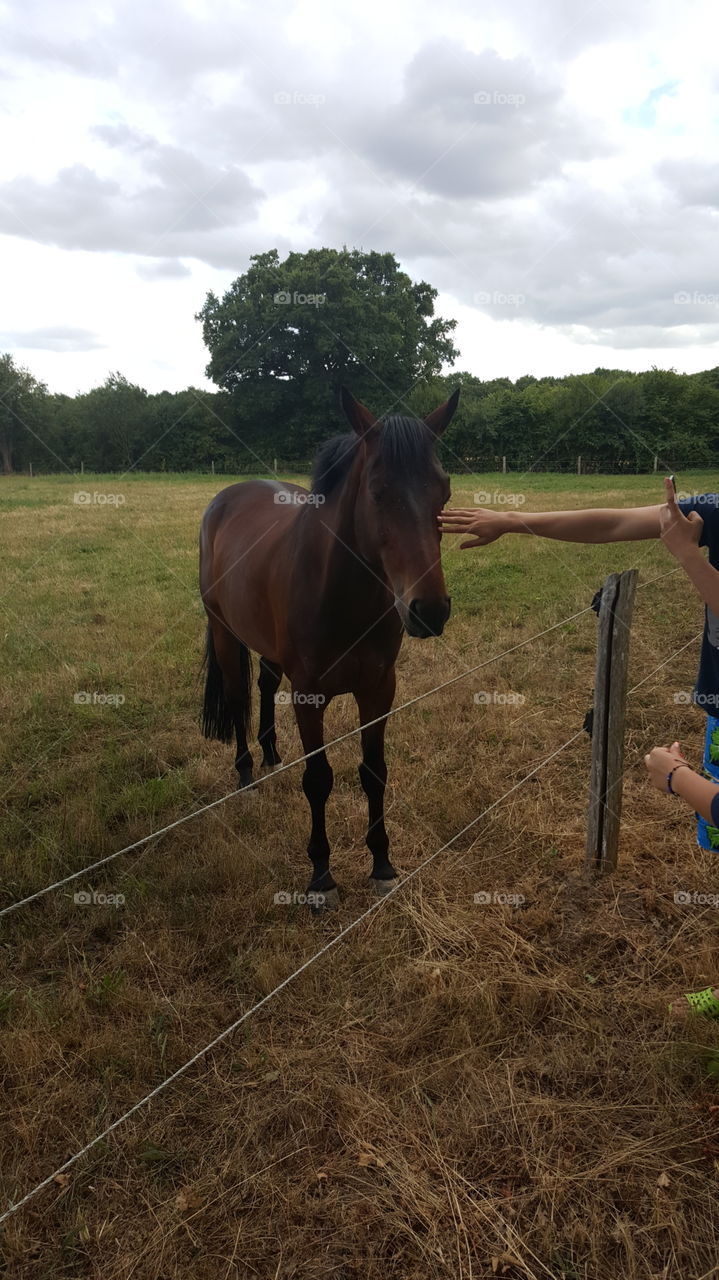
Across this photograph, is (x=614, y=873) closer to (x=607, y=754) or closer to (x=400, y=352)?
(x=607, y=754)

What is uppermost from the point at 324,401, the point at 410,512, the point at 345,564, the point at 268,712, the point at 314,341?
the point at 314,341

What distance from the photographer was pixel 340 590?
3303mm

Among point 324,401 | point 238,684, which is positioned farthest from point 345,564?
point 324,401

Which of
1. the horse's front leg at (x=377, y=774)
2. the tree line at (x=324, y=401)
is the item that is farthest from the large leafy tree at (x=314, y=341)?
the horse's front leg at (x=377, y=774)

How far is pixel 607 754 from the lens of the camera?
3.47m

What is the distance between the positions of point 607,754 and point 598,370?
7126 cm

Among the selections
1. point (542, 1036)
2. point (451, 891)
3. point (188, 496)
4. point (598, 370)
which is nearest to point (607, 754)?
point (451, 891)

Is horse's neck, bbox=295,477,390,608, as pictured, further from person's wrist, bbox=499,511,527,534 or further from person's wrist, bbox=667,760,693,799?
person's wrist, bbox=667,760,693,799

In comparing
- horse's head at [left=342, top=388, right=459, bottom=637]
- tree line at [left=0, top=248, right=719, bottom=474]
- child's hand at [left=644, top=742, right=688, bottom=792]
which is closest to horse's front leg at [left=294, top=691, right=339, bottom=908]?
horse's head at [left=342, top=388, right=459, bottom=637]

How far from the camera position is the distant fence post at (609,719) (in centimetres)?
332

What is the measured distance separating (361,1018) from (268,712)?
2935 mm

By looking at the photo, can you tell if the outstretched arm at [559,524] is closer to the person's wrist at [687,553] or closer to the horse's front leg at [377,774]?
the person's wrist at [687,553]

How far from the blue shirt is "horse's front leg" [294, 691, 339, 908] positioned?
1.86 m

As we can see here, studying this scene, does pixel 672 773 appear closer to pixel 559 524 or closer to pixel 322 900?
pixel 559 524
